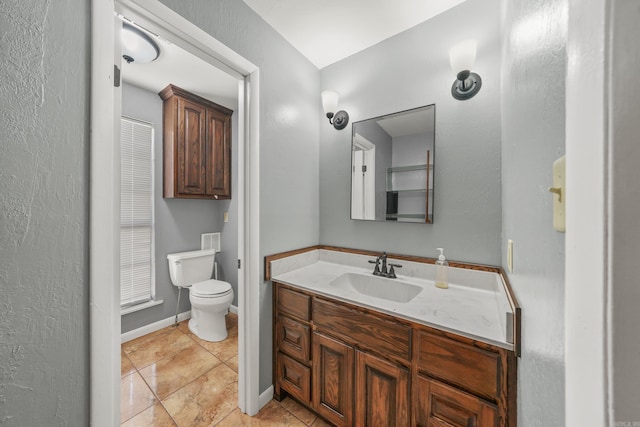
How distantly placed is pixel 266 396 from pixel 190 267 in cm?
150

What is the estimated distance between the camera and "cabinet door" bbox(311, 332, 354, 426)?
4.05 ft

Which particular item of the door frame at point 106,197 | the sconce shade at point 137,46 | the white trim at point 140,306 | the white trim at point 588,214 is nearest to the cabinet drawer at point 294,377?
the door frame at point 106,197

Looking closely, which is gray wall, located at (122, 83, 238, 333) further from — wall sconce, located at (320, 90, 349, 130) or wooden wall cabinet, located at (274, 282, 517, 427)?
wooden wall cabinet, located at (274, 282, 517, 427)

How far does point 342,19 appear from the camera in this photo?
1505 millimetres

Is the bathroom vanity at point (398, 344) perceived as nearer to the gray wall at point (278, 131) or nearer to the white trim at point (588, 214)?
the gray wall at point (278, 131)

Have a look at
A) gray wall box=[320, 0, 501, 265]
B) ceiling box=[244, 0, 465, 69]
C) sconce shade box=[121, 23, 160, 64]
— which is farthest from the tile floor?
ceiling box=[244, 0, 465, 69]

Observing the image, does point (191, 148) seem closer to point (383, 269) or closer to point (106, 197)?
point (106, 197)

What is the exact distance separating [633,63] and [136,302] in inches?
120

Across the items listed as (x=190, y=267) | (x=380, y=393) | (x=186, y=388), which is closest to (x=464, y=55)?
(x=380, y=393)

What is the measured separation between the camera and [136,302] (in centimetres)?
228

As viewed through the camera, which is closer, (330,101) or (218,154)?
(330,101)

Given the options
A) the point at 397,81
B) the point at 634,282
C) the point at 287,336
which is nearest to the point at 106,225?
Result: the point at 287,336

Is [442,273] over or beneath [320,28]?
beneath

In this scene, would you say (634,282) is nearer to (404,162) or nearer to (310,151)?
(404,162)
